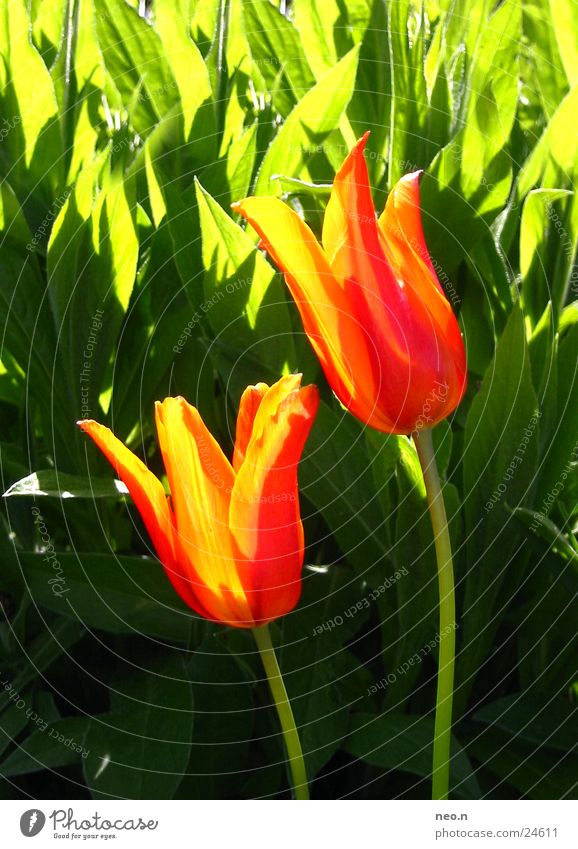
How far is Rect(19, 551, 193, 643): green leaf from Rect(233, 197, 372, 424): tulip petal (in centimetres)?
17

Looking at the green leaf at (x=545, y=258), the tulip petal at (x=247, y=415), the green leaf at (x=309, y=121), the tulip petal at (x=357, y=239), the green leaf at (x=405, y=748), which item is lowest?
the green leaf at (x=405, y=748)

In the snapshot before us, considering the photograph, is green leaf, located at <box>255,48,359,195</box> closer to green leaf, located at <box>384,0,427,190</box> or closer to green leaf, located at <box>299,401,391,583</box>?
green leaf, located at <box>384,0,427,190</box>

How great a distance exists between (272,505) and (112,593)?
0.16m

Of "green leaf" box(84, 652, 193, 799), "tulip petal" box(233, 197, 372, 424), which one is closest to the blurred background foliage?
"green leaf" box(84, 652, 193, 799)

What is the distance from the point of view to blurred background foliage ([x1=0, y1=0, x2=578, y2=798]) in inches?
19.0

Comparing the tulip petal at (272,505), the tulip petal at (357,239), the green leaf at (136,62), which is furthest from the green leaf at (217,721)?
the green leaf at (136,62)

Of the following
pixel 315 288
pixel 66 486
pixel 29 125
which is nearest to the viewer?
pixel 315 288

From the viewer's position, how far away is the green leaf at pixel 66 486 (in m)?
0.45

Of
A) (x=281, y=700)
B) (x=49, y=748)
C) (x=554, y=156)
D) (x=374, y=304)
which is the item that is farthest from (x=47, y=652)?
(x=554, y=156)

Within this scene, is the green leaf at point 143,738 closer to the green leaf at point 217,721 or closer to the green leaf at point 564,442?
the green leaf at point 217,721

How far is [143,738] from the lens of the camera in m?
0.48

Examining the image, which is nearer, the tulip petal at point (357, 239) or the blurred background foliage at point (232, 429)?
the tulip petal at point (357, 239)

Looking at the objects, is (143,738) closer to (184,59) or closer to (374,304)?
(374,304)
